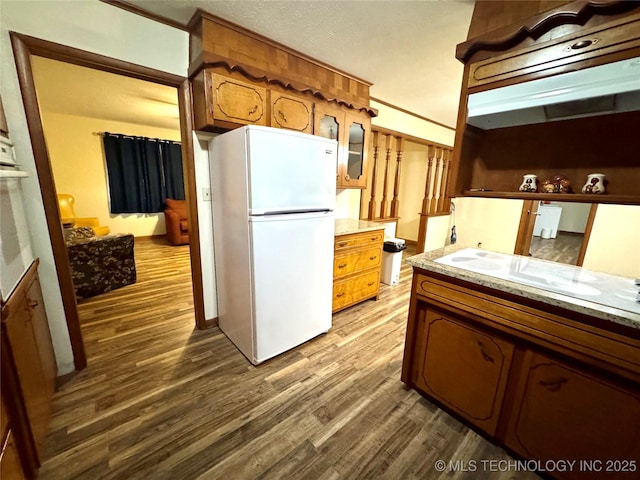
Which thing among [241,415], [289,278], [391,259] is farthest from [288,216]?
[391,259]

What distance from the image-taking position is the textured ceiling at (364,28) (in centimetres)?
159

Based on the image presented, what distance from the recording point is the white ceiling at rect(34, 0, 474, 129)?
5.27 ft

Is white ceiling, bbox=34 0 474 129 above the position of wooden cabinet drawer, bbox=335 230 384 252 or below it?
above

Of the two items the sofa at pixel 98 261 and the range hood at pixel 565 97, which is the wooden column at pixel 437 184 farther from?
the sofa at pixel 98 261

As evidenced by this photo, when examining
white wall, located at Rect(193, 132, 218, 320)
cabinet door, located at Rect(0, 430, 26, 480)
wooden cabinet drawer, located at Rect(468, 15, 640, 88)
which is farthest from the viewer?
white wall, located at Rect(193, 132, 218, 320)

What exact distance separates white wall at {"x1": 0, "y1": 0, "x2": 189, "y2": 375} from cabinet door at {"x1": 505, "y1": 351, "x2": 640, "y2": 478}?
2.78 metres

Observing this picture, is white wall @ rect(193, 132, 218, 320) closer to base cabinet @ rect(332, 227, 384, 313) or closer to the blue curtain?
base cabinet @ rect(332, 227, 384, 313)

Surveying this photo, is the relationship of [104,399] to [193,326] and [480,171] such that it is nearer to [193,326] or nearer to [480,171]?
[193,326]

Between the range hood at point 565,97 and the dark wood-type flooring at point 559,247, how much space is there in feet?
9.68

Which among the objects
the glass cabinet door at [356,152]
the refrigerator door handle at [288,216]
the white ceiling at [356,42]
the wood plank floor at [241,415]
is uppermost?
the white ceiling at [356,42]

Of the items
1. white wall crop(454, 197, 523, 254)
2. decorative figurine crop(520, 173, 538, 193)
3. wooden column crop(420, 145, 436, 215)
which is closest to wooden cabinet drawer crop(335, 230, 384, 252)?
decorative figurine crop(520, 173, 538, 193)

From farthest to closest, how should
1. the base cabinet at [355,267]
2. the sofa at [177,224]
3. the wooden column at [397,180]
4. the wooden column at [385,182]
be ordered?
the sofa at [177,224], the wooden column at [397,180], the wooden column at [385,182], the base cabinet at [355,267]

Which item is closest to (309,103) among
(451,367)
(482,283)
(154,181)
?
(482,283)

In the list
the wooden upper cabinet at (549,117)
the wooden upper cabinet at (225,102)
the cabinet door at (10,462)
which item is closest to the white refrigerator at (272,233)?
the wooden upper cabinet at (225,102)
